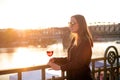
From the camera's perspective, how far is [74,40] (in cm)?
324

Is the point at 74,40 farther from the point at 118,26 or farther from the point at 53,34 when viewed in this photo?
the point at 53,34

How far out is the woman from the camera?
293 cm

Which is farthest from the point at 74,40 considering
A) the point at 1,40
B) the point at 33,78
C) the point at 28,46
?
the point at 28,46

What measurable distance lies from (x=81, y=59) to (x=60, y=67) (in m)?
0.26

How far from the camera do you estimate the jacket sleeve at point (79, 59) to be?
9.58 feet

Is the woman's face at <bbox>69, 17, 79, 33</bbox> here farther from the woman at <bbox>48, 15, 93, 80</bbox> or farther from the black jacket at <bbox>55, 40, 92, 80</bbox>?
the black jacket at <bbox>55, 40, 92, 80</bbox>

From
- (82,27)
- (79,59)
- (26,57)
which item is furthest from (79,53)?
(26,57)

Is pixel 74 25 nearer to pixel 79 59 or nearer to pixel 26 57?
pixel 79 59

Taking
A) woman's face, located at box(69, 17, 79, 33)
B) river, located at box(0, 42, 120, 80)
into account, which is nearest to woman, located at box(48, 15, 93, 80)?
woman's face, located at box(69, 17, 79, 33)

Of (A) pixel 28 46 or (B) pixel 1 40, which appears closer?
(B) pixel 1 40

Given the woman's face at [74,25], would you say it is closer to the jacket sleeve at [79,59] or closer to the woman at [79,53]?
the woman at [79,53]

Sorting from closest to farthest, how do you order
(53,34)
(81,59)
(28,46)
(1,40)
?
(81,59) → (1,40) → (28,46) → (53,34)

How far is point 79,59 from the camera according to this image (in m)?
2.93

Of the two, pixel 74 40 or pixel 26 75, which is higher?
pixel 74 40
